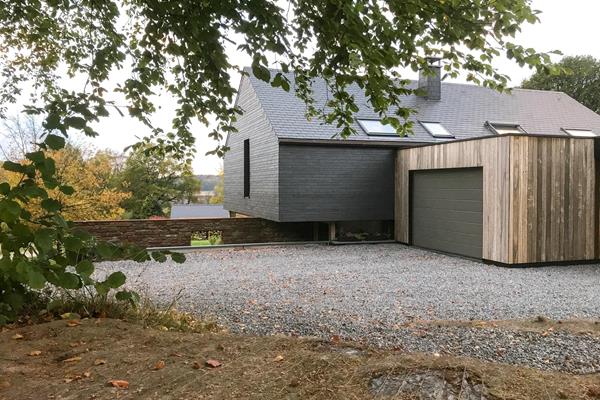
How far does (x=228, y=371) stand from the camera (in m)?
2.47

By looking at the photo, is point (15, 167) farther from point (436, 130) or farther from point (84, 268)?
point (436, 130)

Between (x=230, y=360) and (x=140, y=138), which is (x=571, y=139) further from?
(x=230, y=360)

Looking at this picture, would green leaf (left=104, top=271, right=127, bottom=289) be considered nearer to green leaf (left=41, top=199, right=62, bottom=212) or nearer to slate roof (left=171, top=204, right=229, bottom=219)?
green leaf (left=41, top=199, right=62, bottom=212)

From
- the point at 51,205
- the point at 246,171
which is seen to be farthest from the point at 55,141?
the point at 246,171

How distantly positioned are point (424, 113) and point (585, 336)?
1252cm

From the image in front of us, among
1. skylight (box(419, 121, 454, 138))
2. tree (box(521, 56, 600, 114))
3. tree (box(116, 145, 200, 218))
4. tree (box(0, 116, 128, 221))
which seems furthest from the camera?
tree (box(521, 56, 600, 114))

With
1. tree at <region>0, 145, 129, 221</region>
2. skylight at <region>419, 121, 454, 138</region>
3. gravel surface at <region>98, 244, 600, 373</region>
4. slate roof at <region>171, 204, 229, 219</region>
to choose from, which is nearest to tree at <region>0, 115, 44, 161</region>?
tree at <region>0, 145, 129, 221</region>

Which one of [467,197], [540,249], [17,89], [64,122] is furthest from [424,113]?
[64,122]

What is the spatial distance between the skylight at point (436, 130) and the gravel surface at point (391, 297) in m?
5.08

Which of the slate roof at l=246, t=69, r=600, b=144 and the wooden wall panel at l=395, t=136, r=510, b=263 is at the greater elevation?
the slate roof at l=246, t=69, r=600, b=144

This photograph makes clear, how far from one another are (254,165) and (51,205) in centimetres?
1290

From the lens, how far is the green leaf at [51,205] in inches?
105

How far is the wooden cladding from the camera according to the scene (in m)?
9.20

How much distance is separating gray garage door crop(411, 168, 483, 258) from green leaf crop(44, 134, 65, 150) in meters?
9.10
